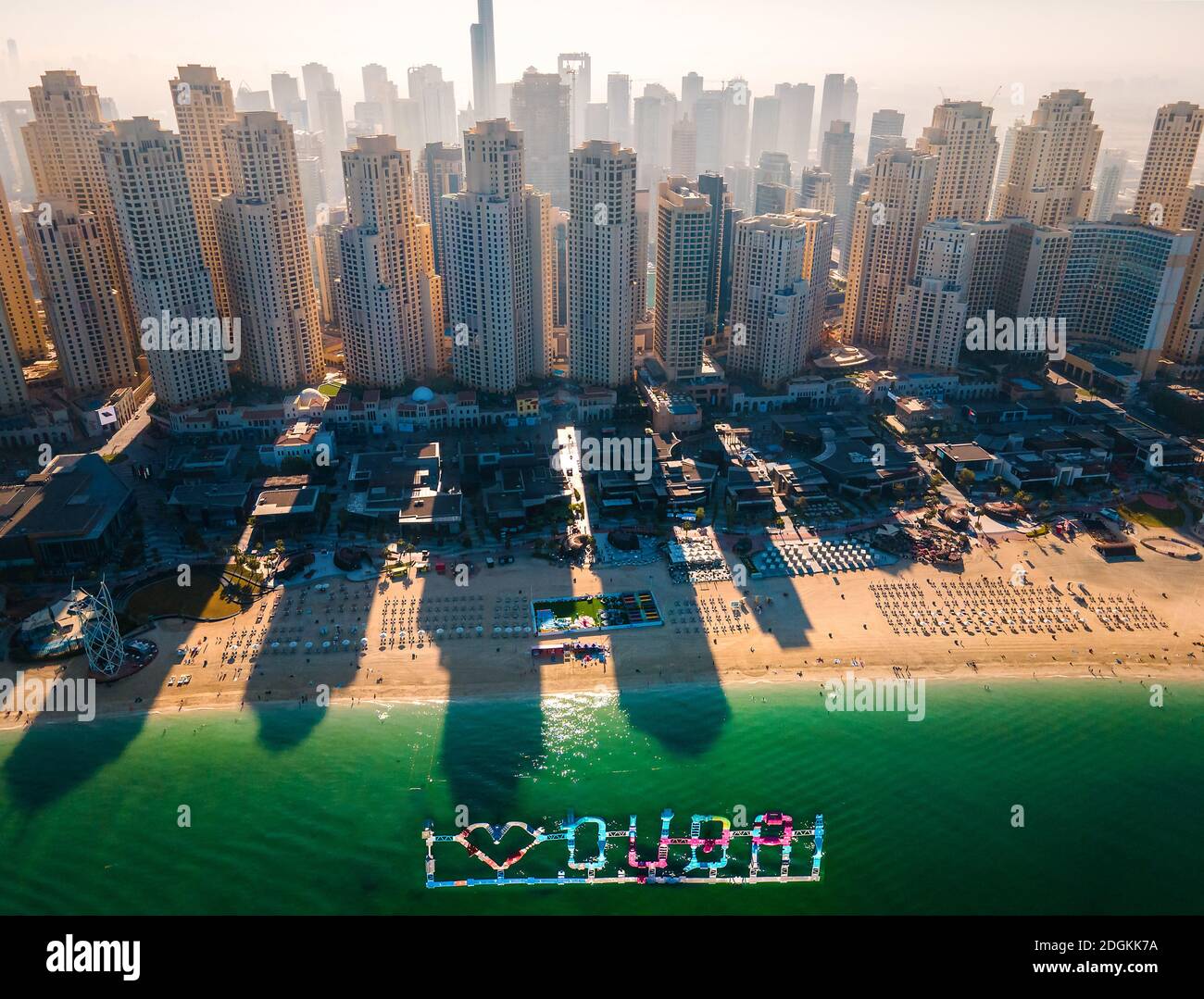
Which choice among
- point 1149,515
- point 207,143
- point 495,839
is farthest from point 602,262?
point 495,839

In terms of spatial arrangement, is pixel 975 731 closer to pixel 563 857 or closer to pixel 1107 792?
pixel 1107 792

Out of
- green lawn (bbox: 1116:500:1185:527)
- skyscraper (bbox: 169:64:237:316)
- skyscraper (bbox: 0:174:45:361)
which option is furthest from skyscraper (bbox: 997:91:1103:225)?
skyscraper (bbox: 0:174:45:361)

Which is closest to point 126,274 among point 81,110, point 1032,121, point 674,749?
point 81,110

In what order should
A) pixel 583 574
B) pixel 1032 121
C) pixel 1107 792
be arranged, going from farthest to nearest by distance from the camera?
pixel 1032 121
pixel 583 574
pixel 1107 792

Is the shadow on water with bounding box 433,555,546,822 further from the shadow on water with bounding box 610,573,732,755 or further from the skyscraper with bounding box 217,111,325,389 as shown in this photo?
the skyscraper with bounding box 217,111,325,389

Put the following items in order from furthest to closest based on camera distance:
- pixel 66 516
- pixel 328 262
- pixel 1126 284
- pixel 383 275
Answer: pixel 328 262 → pixel 1126 284 → pixel 383 275 → pixel 66 516

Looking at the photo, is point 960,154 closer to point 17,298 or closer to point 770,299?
point 770,299
